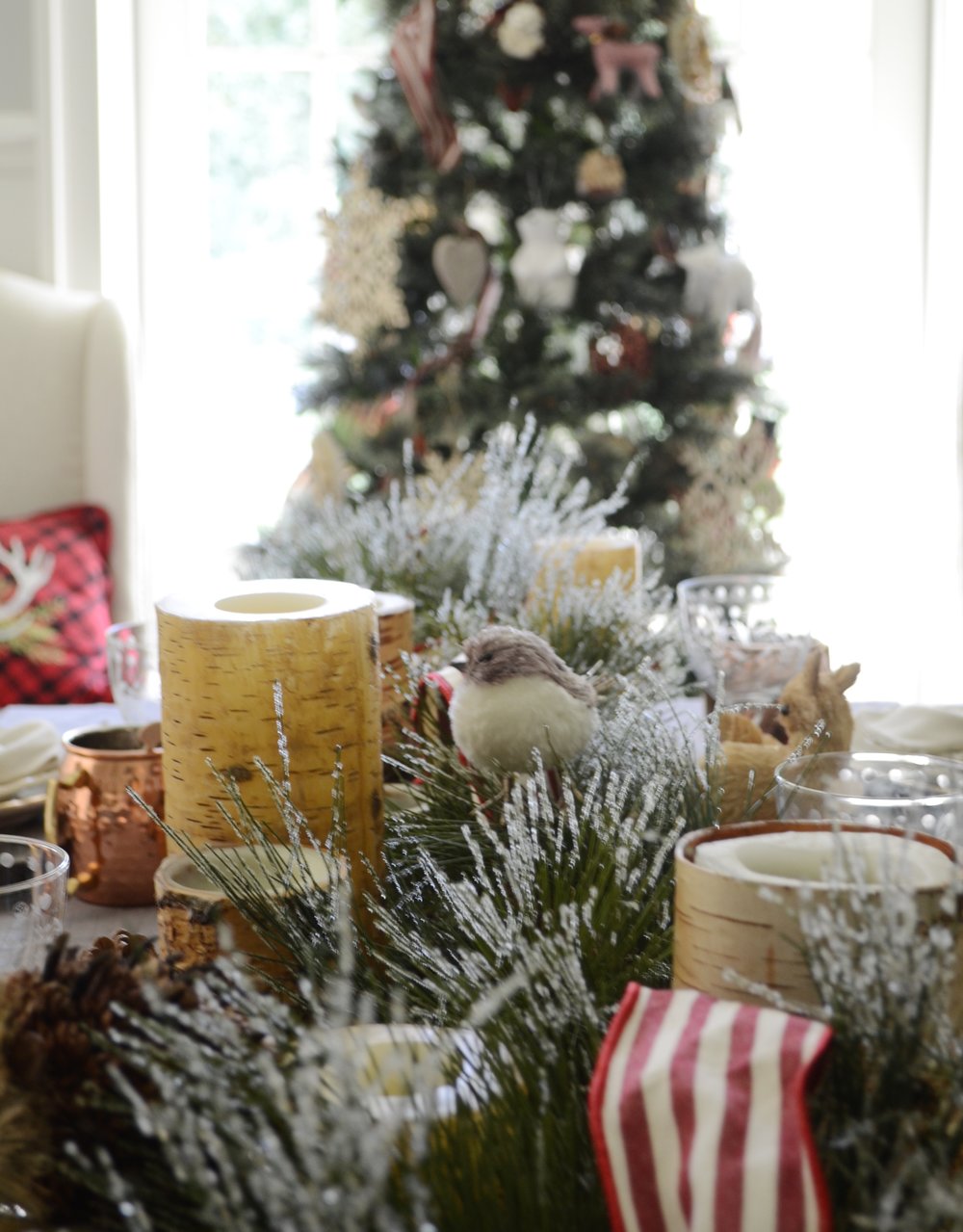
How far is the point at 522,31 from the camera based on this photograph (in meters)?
2.49

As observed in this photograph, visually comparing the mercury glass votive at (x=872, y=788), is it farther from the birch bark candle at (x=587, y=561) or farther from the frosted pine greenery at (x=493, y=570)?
the birch bark candle at (x=587, y=561)

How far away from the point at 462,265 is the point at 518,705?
2109mm

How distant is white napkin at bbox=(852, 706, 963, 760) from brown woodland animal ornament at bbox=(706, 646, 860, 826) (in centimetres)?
19

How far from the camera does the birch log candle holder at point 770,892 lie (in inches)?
14.0

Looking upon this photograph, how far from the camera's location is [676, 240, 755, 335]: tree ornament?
2576mm

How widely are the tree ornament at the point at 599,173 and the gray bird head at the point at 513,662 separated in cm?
215

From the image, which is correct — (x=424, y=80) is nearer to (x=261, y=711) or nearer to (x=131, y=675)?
(x=131, y=675)

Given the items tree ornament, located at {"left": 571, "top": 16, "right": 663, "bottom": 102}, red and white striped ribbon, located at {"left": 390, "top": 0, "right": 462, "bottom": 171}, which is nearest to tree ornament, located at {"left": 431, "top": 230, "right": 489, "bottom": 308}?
red and white striped ribbon, located at {"left": 390, "top": 0, "right": 462, "bottom": 171}

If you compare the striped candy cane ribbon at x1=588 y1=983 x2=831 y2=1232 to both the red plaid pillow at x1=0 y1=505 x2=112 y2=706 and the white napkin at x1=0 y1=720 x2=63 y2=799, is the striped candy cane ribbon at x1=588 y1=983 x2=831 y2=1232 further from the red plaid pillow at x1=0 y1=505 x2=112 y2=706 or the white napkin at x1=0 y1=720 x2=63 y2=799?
the red plaid pillow at x1=0 y1=505 x2=112 y2=706

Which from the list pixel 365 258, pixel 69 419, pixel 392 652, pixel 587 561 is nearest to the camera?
pixel 392 652

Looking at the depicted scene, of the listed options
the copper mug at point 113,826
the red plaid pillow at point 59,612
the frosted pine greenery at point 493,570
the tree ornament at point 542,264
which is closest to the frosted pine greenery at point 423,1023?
the copper mug at point 113,826

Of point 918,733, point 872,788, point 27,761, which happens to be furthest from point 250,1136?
point 918,733

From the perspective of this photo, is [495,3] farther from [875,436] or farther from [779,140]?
[875,436]

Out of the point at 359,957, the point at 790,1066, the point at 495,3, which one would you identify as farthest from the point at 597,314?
the point at 790,1066
